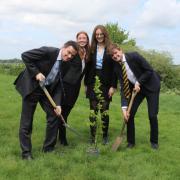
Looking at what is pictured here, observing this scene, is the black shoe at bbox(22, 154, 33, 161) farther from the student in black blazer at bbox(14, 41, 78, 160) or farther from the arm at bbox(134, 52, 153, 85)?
the arm at bbox(134, 52, 153, 85)

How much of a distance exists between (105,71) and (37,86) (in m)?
1.79

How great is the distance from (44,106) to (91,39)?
69.5 inches

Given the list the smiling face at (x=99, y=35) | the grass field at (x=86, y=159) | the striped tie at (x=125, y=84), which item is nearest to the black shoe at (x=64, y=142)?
the grass field at (x=86, y=159)

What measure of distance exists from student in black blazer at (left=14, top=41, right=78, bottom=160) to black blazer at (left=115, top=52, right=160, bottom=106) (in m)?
1.35

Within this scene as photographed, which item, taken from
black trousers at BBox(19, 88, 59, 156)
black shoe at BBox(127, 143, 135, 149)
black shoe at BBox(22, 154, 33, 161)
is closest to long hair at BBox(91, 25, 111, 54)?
black trousers at BBox(19, 88, 59, 156)

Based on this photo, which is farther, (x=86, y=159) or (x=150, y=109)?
(x=150, y=109)

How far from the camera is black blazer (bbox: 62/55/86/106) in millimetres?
8812

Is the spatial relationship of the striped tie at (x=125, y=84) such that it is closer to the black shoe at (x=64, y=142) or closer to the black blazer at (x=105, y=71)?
the black blazer at (x=105, y=71)

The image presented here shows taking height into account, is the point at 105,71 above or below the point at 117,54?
below

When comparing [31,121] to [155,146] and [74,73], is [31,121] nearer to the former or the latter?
[74,73]

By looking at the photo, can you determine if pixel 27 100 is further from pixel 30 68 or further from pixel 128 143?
pixel 128 143

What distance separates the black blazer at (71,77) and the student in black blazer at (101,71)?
0.92ft

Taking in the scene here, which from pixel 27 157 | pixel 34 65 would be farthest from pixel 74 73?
pixel 27 157

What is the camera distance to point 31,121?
813cm
